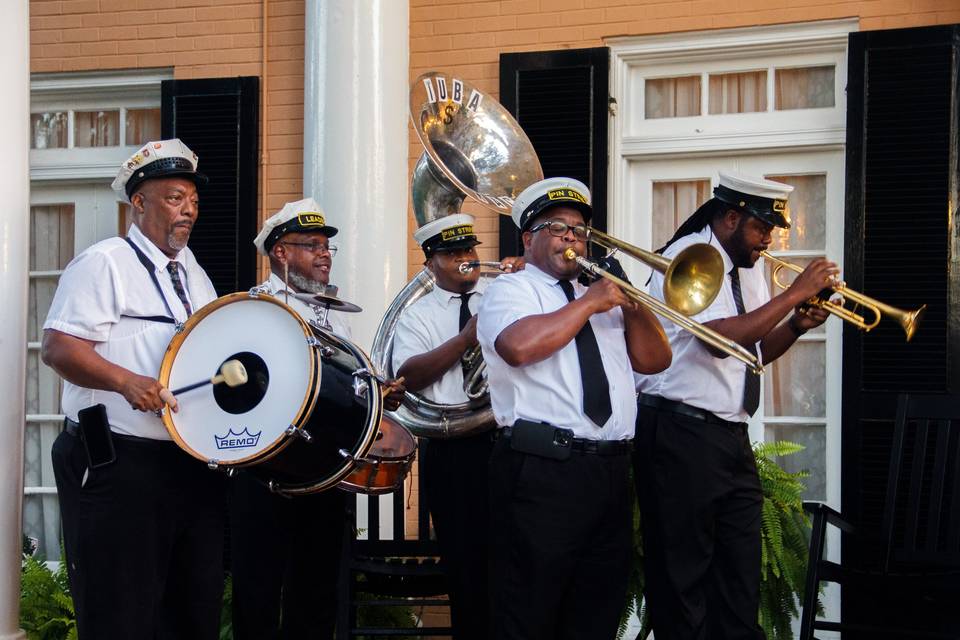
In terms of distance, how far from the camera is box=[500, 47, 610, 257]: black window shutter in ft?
23.1

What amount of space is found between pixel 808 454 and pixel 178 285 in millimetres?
3695

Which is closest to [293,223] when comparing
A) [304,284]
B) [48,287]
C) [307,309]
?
[304,284]

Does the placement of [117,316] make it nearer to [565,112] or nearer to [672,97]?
[565,112]

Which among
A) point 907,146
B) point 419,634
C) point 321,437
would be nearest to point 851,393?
point 907,146

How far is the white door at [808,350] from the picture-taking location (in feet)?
22.4

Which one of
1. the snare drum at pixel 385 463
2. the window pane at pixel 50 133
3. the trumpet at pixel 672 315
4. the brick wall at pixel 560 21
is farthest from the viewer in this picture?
the window pane at pixel 50 133

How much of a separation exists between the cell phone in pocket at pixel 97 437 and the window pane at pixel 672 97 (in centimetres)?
392

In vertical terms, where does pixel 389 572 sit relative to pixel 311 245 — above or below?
below

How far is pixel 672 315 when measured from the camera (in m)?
4.30

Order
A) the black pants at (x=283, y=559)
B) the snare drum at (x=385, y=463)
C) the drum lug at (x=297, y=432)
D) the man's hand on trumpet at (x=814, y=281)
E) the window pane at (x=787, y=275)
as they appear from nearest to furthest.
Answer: the drum lug at (x=297, y=432) → the man's hand on trumpet at (x=814, y=281) → the snare drum at (x=385, y=463) → the black pants at (x=283, y=559) → the window pane at (x=787, y=275)

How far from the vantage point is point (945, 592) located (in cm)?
537

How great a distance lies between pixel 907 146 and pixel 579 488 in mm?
3136

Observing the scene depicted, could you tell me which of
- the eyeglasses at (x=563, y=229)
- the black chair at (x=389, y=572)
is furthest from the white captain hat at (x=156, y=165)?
the black chair at (x=389, y=572)

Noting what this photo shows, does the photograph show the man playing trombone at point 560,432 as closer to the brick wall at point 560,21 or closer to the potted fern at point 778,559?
the potted fern at point 778,559
